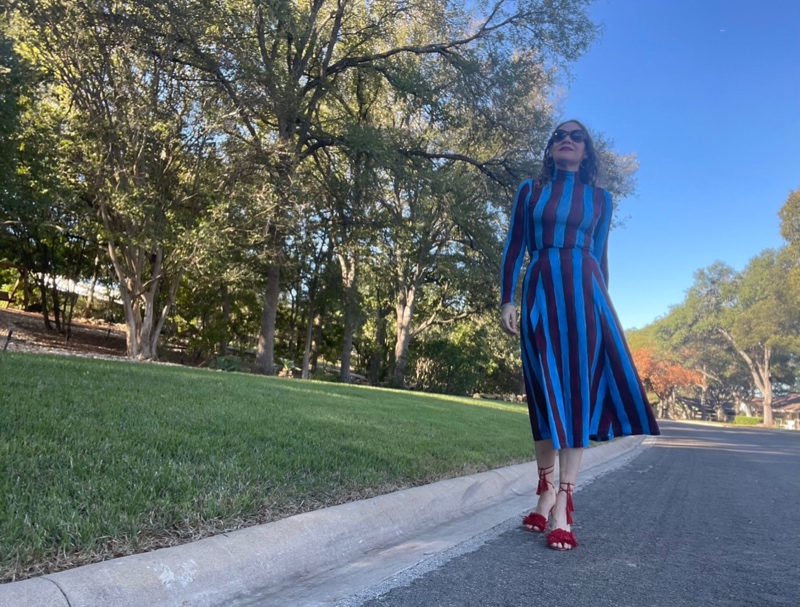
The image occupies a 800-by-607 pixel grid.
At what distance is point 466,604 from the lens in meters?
2.28

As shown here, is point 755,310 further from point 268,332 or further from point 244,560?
point 244,560

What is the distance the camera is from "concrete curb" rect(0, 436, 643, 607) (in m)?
1.88

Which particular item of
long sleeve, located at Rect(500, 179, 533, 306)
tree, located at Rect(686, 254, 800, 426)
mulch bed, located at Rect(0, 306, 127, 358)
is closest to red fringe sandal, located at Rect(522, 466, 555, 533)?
long sleeve, located at Rect(500, 179, 533, 306)

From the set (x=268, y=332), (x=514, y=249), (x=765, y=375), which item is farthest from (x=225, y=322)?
(x=765, y=375)

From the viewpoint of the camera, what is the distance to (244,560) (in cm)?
241

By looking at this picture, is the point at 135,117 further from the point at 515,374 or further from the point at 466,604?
the point at 515,374

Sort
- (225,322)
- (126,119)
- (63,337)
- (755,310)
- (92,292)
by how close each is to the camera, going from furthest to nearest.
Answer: (755,310), (92,292), (225,322), (63,337), (126,119)

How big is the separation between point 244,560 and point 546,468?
176cm

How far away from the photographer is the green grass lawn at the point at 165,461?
7.51 feet

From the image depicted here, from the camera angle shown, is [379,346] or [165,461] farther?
[379,346]

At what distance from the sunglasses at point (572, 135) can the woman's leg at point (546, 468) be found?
176 cm

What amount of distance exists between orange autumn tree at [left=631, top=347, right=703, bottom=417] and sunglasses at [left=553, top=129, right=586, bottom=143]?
5460cm

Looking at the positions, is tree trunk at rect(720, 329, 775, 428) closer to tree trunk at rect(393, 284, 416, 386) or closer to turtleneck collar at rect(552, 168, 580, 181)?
tree trunk at rect(393, 284, 416, 386)

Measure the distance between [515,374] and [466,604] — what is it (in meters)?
36.5
